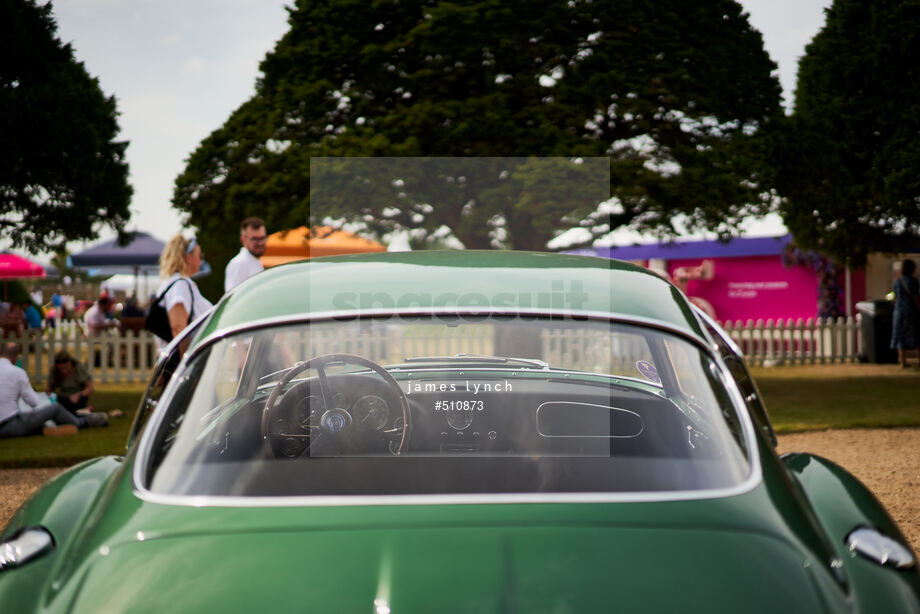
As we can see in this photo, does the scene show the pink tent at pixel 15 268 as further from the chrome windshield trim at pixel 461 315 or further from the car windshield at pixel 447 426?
the chrome windshield trim at pixel 461 315

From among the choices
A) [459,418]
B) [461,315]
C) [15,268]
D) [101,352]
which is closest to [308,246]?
[101,352]

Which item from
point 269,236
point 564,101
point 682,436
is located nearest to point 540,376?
point 682,436

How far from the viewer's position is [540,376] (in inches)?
142

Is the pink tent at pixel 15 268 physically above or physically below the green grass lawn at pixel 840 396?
above

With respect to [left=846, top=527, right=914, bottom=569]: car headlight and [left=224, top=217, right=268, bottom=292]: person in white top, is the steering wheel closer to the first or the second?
[left=846, top=527, right=914, bottom=569]: car headlight

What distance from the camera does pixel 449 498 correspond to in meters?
1.80

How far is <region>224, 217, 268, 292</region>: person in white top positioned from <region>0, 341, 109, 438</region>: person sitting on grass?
117 inches

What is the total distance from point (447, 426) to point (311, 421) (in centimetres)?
76

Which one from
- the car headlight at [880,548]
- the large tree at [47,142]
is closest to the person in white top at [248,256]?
the car headlight at [880,548]

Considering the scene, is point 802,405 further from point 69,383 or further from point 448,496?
point 448,496

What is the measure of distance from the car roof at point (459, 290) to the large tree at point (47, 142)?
13394 mm

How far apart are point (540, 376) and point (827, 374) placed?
1591cm

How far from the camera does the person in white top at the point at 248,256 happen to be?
26.2ft

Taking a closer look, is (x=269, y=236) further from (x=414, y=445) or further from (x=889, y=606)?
(x=889, y=606)
